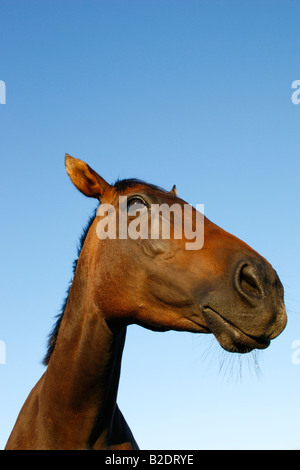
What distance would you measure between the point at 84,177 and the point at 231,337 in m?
2.53

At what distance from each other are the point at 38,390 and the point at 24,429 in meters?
0.46

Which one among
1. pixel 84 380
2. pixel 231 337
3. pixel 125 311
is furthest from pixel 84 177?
pixel 231 337

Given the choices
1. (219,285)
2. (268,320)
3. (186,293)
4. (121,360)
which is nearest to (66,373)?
(121,360)

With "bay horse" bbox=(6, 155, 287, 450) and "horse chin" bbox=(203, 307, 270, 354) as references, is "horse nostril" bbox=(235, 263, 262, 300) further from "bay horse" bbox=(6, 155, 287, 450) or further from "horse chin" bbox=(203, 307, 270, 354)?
"horse chin" bbox=(203, 307, 270, 354)

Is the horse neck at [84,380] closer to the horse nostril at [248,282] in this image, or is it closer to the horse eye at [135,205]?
the horse eye at [135,205]

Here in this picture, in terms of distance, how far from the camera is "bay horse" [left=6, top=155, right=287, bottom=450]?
3801 millimetres

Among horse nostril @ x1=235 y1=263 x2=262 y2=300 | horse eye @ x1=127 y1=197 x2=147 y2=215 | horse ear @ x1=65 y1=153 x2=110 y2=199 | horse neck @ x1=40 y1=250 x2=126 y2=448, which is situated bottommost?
horse neck @ x1=40 y1=250 x2=126 y2=448

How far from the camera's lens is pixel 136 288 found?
14.7 ft

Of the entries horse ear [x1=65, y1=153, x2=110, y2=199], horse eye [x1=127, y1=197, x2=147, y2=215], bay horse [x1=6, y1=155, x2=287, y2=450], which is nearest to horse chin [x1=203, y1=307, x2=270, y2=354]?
bay horse [x1=6, y1=155, x2=287, y2=450]

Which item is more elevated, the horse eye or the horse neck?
the horse eye

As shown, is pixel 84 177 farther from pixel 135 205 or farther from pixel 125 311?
pixel 125 311

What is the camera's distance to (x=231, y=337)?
382cm

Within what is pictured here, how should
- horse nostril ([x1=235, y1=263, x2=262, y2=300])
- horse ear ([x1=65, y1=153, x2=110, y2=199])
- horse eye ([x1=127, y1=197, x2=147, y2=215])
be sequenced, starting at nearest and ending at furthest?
horse nostril ([x1=235, y1=263, x2=262, y2=300]) → horse eye ([x1=127, y1=197, x2=147, y2=215]) → horse ear ([x1=65, y1=153, x2=110, y2=199])

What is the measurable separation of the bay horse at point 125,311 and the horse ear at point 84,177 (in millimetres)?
16
